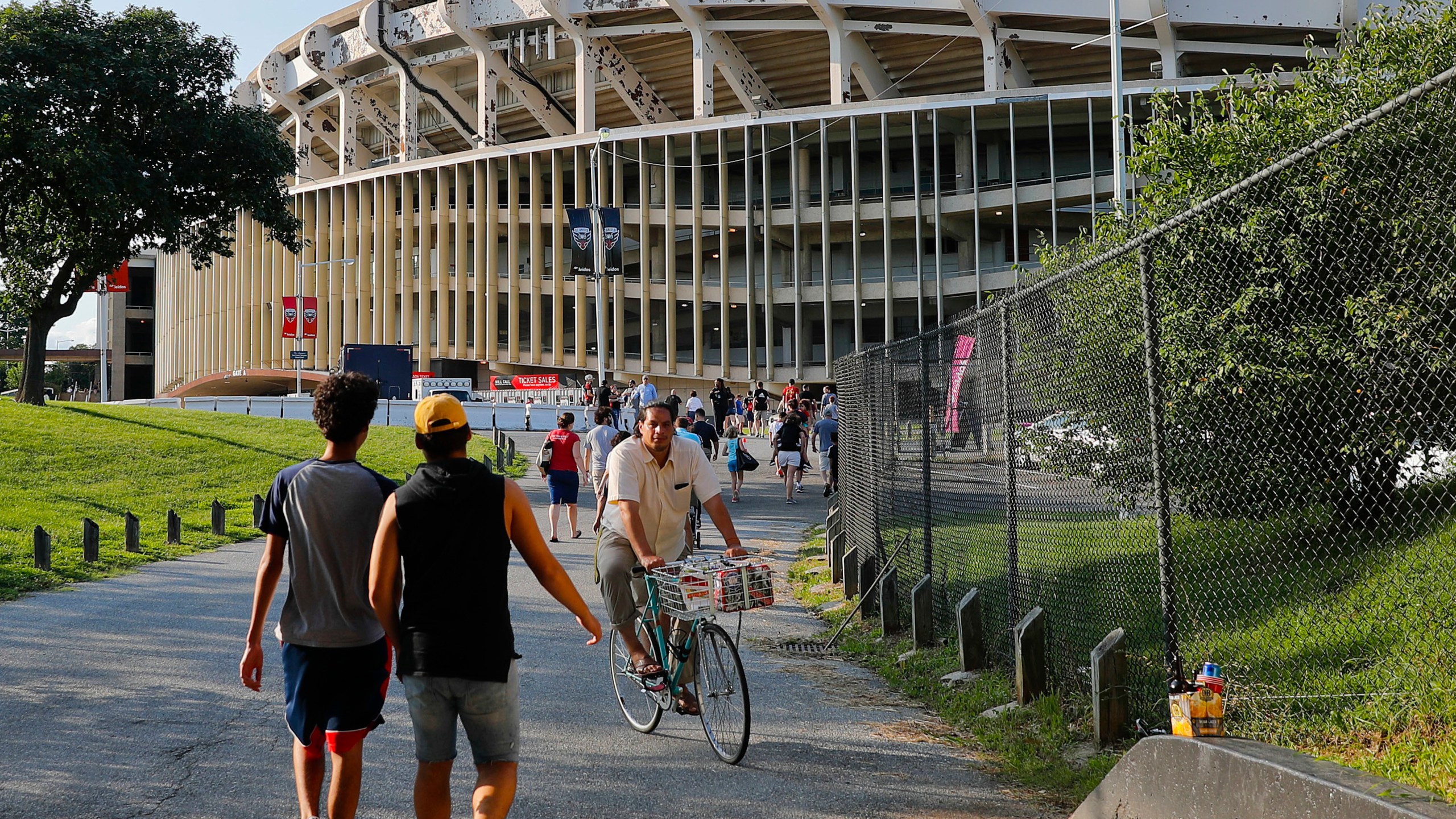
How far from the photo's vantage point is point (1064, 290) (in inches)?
255

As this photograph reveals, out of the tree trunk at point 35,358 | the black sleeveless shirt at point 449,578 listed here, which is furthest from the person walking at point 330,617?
the tree trunk at point 35,358

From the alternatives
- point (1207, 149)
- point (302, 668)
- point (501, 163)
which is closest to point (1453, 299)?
point (302, 668)

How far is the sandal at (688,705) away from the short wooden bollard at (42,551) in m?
9.02

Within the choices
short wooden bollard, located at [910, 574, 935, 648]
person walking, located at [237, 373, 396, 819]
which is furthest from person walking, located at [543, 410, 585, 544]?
person walking, located at [237, 373, 396, 819]

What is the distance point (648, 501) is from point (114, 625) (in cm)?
532

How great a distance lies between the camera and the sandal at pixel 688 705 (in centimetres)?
616

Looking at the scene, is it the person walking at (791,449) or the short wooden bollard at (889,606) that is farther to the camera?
the person walking at (791,449)

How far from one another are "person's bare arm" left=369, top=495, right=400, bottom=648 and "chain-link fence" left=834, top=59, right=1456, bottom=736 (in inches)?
123

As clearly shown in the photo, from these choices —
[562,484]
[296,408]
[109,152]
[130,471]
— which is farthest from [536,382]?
[562,484]

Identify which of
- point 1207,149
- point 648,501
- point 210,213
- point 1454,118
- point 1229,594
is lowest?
point 1229,594

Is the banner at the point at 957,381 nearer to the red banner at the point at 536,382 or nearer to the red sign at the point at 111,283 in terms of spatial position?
the red sign at the point at 111,283

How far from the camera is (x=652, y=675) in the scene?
623cm

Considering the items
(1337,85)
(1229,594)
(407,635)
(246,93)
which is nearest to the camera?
(407,635)

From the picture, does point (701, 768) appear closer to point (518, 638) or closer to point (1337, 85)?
point (518, 638)
